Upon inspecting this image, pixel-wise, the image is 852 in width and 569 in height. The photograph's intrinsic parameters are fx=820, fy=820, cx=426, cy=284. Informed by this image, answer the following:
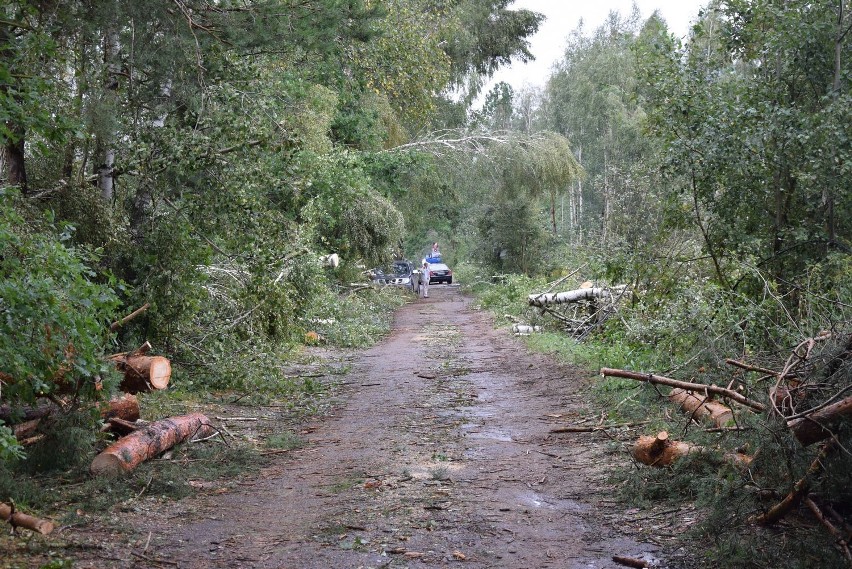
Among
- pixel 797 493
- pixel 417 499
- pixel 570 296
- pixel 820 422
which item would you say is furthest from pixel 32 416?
pixel 570 296

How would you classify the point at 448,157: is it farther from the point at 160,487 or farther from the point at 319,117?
the point at 160,487

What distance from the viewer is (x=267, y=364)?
37.8 ft

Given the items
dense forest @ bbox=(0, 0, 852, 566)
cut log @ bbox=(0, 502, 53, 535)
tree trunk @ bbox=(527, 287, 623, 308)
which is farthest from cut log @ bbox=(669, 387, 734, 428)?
tree trunk @ bbox=(527, 287, 623, 308)

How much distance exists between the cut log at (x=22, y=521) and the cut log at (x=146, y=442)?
1.66m

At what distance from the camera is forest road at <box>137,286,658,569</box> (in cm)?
529

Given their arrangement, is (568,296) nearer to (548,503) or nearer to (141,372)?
(141,372)

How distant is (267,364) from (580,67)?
45.7 metres

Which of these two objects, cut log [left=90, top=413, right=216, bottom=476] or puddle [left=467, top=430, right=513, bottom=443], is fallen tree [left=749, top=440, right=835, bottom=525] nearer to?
puddle [left=467, top=430, right=513, bottom=443]

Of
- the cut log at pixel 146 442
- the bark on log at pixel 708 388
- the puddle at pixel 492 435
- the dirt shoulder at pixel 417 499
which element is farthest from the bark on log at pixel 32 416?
the bark on log at pixel 708 388

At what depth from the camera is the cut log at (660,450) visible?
673cm

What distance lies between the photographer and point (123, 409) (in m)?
7.75

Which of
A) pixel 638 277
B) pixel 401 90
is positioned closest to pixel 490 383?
pixel 638 277

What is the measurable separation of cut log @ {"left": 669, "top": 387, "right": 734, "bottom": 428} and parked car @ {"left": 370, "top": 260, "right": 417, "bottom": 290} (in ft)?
70.5

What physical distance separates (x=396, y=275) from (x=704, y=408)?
30.0 metres
